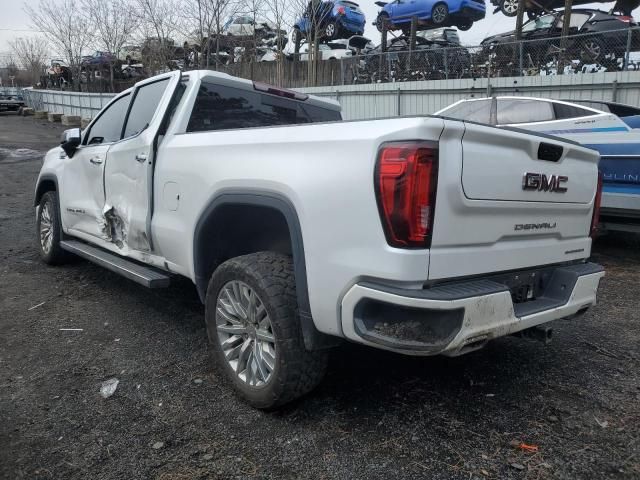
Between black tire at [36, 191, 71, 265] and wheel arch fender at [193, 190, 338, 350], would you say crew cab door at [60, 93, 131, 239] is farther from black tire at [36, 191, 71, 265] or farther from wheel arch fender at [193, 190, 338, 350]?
wheel arch fender at [193, 190, 338, 350]

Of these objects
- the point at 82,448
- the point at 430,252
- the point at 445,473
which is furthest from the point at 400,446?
the point at 82,448

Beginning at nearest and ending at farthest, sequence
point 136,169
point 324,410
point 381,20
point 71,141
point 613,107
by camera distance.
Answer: point 324,410, point 136,169, point 71,141, point 613,107, point 381,20

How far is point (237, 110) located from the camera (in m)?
4.19

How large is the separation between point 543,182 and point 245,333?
1775 mm

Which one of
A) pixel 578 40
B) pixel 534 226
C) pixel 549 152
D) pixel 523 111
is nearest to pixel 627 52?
pixel 578 40

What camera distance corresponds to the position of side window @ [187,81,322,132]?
3990 mm

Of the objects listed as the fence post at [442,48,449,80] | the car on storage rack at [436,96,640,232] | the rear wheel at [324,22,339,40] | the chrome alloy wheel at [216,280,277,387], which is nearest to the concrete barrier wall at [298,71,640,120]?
the fence post at [442,48,449,80]

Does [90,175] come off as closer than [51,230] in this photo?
Yes

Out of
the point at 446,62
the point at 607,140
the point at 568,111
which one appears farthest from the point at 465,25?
the point at 607,140

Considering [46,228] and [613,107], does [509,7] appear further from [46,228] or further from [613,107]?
[46,228]

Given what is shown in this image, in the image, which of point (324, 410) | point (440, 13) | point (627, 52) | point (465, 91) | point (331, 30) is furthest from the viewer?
point (331, 30)

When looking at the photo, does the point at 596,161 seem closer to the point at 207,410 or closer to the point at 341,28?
the point at 207,410

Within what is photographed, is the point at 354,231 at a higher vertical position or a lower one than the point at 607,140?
lower

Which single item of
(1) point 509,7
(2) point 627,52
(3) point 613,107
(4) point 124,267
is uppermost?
(1) point 509,7
